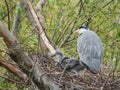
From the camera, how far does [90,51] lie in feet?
18.8

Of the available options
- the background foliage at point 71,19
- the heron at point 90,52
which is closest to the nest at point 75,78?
the heron at point 90,52

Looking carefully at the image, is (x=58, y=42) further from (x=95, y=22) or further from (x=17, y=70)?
(x=17, y=70)

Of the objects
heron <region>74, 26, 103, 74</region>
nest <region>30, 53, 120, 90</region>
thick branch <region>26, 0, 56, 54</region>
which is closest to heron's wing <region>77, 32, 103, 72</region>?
heron <region>74, 26, 103, 74</region>

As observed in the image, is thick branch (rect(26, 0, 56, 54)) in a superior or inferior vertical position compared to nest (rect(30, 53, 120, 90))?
superior

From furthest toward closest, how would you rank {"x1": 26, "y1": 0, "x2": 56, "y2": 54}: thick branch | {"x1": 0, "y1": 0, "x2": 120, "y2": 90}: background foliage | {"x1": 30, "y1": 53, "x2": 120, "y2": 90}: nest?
{"x1": 0, "y1": 0, "x2": 120, "y2": 90}: background foliage, {"x1": 26, "y1": 0, "x2": 56, "y2": 54}: thick branch, {"x1": 30, "y1": 53, "x2": 120, "y2": 90}: nest

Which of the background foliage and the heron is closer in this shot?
the heron

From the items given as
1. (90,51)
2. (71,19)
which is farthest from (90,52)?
(71,19)

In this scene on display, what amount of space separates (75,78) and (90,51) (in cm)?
73

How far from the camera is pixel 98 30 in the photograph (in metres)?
7.79

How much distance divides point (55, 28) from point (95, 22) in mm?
829

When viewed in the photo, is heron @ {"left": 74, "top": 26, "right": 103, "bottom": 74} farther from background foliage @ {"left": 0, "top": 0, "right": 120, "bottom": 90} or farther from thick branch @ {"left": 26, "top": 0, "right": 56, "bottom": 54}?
background foliage @ {"left": 0, "top": 0, "right": 120, "bottom": 90}

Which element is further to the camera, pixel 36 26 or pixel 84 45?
pixel 84 45

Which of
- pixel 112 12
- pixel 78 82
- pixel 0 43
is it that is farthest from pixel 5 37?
pixel 112 12

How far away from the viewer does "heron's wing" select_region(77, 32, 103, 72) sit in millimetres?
5566
